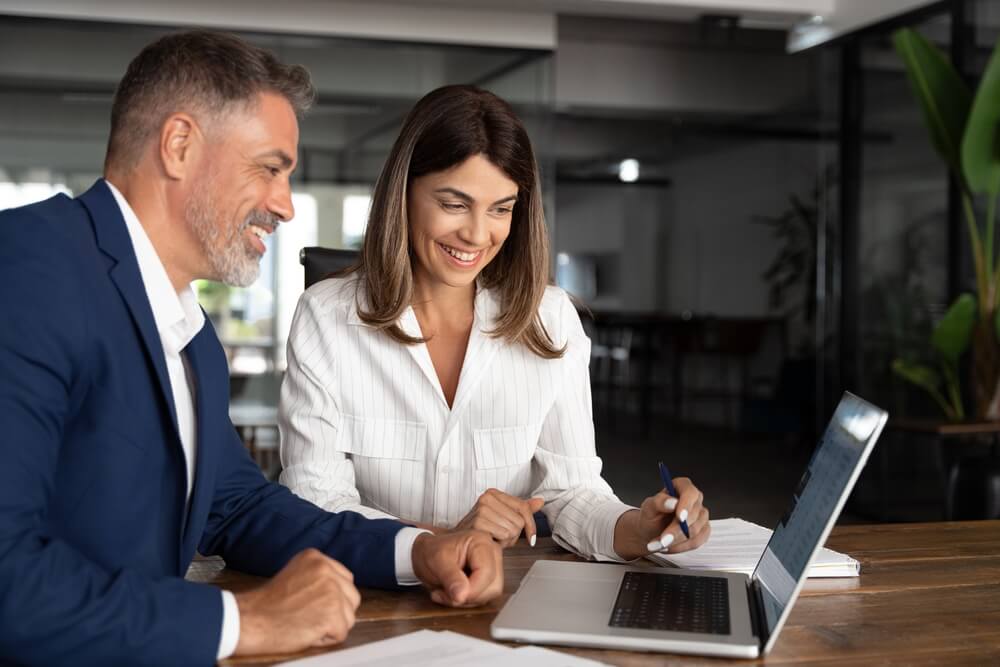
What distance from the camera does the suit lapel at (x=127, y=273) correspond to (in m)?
1.23

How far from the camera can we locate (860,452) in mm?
1170

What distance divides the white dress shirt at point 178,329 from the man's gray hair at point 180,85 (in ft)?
0.22

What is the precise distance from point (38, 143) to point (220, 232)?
4.76 m

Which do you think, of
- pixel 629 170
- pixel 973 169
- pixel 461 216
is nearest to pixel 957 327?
pixel 973 169

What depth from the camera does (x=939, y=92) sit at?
16.1 feet

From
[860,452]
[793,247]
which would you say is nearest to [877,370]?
[793,247]

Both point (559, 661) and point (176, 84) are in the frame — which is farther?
point (176, 84)

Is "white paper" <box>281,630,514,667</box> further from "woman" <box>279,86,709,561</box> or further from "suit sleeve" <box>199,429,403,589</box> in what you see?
"woman" <box>279,86,709,561</box>

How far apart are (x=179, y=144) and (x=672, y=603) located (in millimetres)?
783

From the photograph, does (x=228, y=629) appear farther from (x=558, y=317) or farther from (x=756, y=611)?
(x=558, y=317)

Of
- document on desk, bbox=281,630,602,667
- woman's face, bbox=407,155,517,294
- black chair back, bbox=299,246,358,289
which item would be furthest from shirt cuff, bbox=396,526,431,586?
black chair back, bbox=299,246,358,289

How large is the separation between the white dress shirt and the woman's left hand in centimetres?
33

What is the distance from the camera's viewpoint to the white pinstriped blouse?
1.96m

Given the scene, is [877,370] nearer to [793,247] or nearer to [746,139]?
[793,247]
